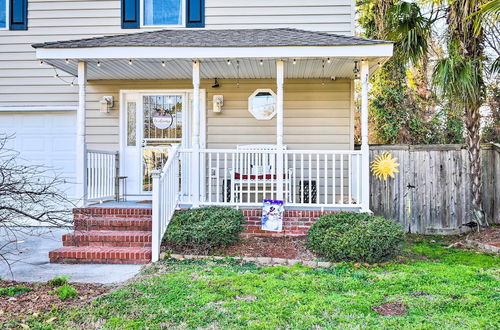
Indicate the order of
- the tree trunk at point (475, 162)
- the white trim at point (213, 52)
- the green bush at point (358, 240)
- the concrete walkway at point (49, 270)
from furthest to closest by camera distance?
the tree trunk at point (475, 162) → the white trim at point (213, 52) → the green bush at point (358, 240) → the concrete walkway at point (49, 270)

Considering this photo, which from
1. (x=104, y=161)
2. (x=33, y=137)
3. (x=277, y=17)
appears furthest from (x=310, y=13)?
(x=33, y=137)

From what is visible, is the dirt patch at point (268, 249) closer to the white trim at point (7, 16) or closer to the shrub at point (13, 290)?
the shrub at point (13, 290)

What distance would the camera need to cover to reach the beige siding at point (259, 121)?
7438 mm

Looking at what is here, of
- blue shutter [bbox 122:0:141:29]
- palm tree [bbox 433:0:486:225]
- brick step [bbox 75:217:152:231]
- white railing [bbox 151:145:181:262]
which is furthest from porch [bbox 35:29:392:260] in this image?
palm tree [bbox 433:0:486:225]

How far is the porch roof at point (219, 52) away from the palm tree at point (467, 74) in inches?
46.7

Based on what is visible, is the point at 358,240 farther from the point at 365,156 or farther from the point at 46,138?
the point at 46,138

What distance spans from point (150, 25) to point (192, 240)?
15.3ft

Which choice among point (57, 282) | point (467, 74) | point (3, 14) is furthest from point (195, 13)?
point (57, 282)

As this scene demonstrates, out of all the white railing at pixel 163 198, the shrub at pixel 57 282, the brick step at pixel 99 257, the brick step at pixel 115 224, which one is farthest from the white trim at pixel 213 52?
the shrub at pixel 57 282

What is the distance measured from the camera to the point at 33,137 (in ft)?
25.4

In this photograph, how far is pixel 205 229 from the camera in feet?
16.9

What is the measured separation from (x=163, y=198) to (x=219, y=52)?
2280mm

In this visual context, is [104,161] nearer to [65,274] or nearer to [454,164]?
[65,274]

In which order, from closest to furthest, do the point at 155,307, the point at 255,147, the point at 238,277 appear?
the point at 155,307
the point at 238,277
the point at 255,147
